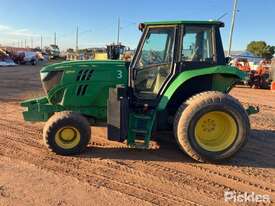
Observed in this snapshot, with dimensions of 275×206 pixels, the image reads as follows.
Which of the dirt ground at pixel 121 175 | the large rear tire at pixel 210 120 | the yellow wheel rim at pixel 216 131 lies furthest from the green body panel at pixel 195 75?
the dirt ground at pixel 121 175

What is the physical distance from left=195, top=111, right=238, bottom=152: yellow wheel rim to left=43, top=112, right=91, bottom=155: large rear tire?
75.5 inches

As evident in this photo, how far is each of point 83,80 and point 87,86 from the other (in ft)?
0.42

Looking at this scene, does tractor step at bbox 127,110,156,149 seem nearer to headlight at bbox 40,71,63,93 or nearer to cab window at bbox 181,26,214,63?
cab window at bbox 181,26,214,63

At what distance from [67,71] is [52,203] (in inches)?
A: 106

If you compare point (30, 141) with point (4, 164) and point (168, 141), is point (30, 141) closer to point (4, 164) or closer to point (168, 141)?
point (4, 164)

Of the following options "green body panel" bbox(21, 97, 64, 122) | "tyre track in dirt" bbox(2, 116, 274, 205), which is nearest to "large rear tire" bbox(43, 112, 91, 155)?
"tyre track in dirt" bbox(2, 116, 274, 205)

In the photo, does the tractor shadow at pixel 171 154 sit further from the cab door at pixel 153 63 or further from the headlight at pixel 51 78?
the headlight at pixel 51 78

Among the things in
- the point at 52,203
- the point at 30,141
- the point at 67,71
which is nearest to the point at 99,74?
the point at 67,71

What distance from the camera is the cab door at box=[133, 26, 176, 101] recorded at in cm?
621

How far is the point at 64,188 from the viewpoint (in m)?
4.72

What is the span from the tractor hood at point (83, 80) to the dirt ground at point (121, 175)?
0.94 meters

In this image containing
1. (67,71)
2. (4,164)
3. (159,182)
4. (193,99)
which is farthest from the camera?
(67,71)

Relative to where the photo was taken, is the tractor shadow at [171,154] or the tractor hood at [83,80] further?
the tractor hood at [83,80]

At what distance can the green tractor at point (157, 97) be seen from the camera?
588 cm
